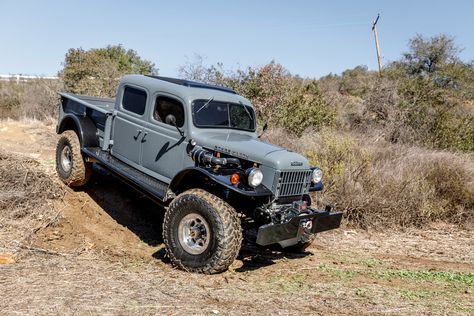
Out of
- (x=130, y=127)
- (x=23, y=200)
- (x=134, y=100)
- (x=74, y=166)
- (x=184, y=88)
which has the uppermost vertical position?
(x=184, y=88)

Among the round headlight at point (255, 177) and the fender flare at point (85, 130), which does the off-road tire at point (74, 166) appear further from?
the round headlight at point (255, 177)

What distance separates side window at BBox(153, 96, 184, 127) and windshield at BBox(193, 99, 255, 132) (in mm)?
224

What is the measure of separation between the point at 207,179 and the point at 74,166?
2946 mm

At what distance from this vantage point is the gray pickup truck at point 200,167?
200 inches

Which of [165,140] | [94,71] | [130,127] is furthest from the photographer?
[94,71]

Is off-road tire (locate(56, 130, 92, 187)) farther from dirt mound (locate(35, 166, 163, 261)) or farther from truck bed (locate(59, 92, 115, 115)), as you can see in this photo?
truck bed (locate(59, 92, 115, 115))

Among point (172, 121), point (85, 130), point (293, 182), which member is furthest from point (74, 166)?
point (293, 182)

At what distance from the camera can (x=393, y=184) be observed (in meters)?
8.82

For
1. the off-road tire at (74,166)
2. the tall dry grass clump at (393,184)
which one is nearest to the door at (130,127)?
the off-road tire at (74,166)

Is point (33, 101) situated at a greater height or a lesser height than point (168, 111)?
lesser

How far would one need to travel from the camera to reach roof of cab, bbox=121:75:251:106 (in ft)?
20.3

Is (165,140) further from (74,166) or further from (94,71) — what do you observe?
(94,71)

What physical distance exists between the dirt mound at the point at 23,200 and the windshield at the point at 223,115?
111 inches

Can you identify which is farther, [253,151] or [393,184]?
[393,184]
